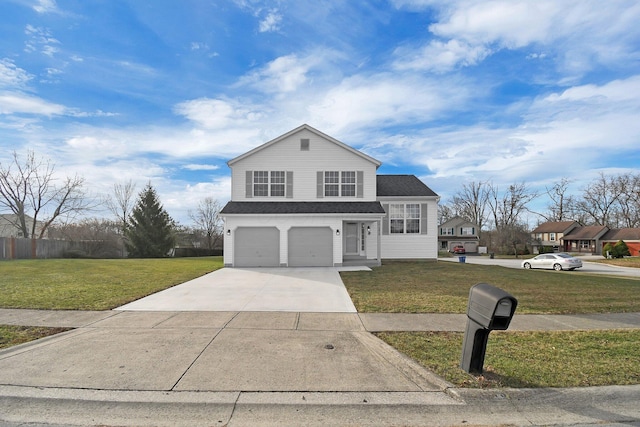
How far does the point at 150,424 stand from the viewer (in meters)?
3.32

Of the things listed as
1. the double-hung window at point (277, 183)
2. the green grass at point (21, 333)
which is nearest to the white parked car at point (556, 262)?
the double-hung window at point (277, 183)

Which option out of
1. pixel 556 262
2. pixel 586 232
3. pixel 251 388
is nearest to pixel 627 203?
pixel 586 232

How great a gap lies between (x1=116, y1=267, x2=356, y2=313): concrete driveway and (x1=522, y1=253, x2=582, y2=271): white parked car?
18693 mm

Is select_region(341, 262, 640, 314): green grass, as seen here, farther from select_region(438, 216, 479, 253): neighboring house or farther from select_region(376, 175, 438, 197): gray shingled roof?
select_region(438, 216, 479, 253): neighboring house

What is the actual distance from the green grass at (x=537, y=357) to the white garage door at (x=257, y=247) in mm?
12955

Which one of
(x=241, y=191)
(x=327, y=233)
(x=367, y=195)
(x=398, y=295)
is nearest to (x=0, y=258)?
(x=241, y=191)

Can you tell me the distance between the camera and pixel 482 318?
4.01 meters

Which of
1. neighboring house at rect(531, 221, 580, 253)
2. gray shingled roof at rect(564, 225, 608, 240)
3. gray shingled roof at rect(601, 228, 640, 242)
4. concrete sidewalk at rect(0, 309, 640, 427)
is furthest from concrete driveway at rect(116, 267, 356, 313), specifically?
gray shingled roof at rect(564, 225, 608, 240)

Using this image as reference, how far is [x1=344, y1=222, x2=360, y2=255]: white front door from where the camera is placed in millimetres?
21047

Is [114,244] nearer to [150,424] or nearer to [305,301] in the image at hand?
[305,301]

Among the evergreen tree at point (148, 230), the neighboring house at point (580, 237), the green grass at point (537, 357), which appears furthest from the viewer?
the neighboring house at point (580, 237)

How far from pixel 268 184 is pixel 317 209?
3.46m

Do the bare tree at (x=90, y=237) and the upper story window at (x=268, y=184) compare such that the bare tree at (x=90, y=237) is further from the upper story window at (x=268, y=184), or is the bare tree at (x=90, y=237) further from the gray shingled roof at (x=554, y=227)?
the gray shingled roof at (x=554, y=227)

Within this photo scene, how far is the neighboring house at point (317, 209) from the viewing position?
18469 millimetres
